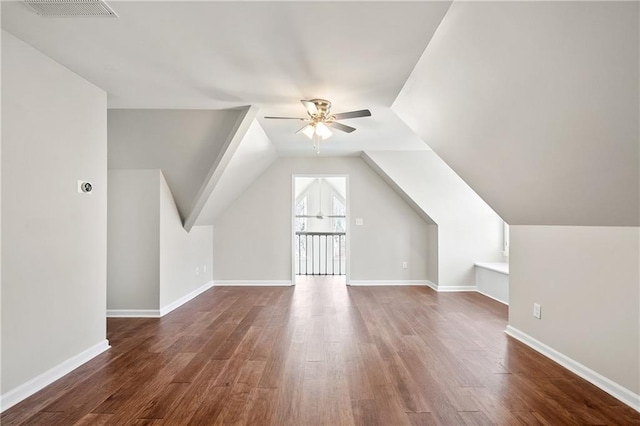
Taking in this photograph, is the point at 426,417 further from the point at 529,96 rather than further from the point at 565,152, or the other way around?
the point at 529,96

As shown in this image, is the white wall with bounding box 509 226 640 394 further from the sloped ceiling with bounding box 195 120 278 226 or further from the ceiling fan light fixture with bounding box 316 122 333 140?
the sloped ceiling with bounding box 195 120 278 226

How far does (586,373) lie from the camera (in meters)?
2.75

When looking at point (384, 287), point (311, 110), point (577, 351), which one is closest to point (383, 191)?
point (384, 287)

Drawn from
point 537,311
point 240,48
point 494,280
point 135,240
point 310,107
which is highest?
point 240,48

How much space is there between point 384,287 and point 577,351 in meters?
3.88

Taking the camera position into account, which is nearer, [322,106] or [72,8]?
[72,8]

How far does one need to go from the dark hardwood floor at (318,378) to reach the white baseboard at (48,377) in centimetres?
6

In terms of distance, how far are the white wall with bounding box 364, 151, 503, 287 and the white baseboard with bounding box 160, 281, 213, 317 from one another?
3634 millimetres

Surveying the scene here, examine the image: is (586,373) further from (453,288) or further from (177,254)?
(177,254)

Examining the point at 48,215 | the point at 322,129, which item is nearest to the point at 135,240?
the point at 48,215

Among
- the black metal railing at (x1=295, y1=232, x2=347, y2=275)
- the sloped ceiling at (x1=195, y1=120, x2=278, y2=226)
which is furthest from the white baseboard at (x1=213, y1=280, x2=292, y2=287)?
the black metal railing at (x1=295, y1=232, x2=347, y2=275)

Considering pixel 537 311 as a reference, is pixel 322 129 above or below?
above

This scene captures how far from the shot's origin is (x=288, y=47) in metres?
2.61

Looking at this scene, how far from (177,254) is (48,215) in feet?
8.20
